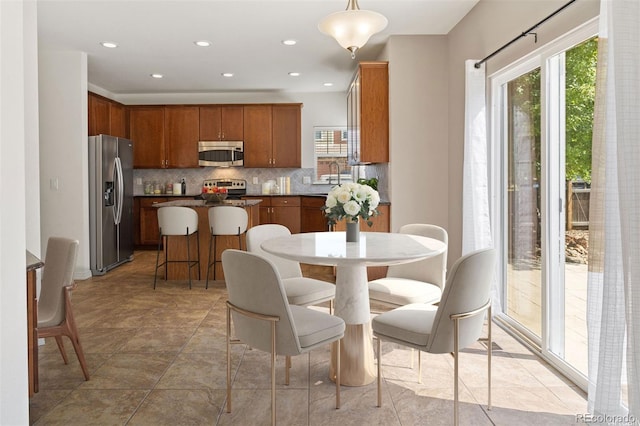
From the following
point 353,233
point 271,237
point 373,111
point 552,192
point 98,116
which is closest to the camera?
point 353,233

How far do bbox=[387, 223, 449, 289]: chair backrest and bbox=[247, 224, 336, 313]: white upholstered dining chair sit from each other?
531mm

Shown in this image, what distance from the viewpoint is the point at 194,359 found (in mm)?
3205

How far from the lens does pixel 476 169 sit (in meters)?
3.95

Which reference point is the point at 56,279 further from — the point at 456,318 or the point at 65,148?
the point at 65,148

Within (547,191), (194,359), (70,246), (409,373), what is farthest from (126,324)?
(547,191)

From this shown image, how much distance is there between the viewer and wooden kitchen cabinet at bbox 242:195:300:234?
25.5 feet

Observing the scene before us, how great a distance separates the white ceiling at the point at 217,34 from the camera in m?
4.20

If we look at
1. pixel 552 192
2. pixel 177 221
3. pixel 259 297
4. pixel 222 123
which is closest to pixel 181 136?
pixel 222 123

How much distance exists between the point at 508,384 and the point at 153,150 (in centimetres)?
676

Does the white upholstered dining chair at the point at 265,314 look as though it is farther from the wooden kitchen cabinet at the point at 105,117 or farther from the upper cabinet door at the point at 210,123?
the upper cabinet door at the point at 210,123

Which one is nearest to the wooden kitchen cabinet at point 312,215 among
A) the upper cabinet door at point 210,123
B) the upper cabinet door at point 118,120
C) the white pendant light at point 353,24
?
the upper cabinet door at point 210,123

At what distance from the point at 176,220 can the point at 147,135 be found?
3229 mm

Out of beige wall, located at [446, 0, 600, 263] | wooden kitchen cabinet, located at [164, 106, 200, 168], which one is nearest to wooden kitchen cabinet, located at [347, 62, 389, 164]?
beige wall, located at [446, 0, 600, 263]

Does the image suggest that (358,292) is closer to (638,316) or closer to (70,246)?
(638,316)
